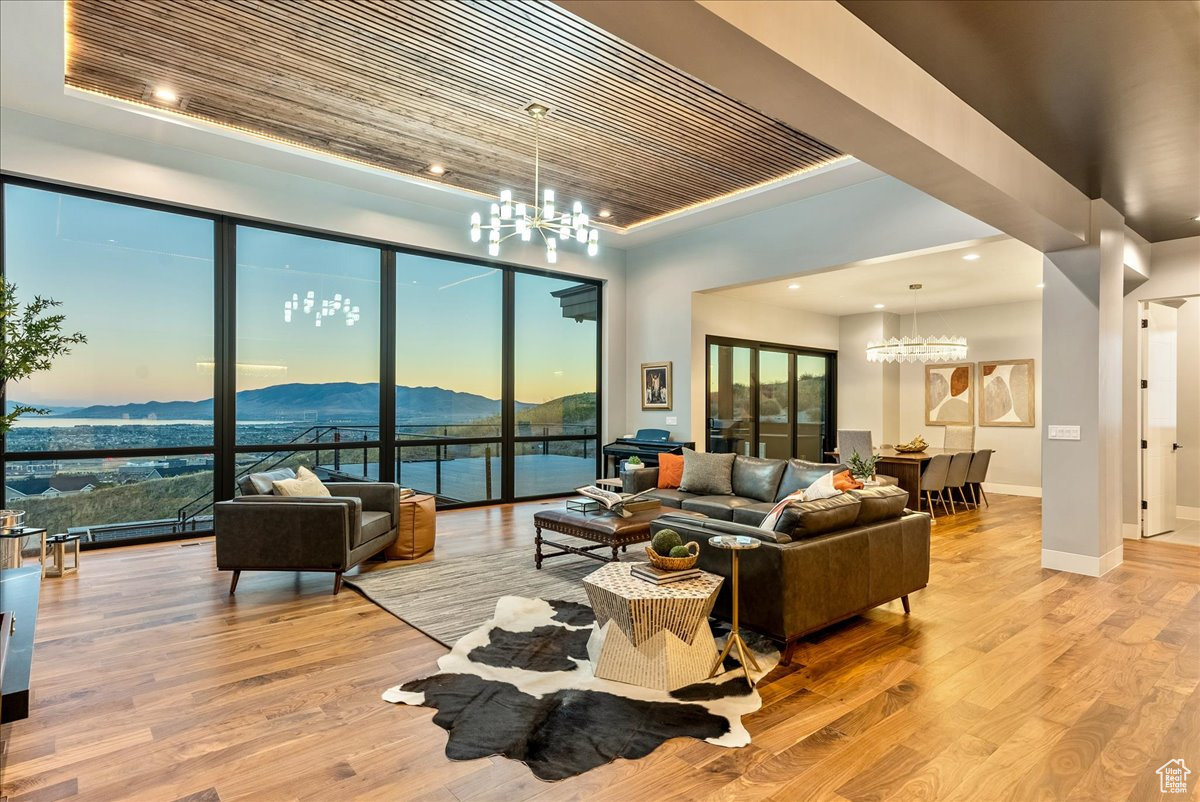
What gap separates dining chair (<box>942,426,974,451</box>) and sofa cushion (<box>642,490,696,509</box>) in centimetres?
507

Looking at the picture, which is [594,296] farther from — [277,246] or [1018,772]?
[1018,772]

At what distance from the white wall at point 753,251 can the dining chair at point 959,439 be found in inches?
158

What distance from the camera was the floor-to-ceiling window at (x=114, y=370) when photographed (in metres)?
Answer: 5.12

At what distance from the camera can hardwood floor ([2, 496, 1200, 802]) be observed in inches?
81.6

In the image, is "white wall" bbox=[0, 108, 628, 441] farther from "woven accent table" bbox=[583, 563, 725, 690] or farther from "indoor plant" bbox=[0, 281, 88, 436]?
"woven accent table" bbox=[583, 563, 725, 690]

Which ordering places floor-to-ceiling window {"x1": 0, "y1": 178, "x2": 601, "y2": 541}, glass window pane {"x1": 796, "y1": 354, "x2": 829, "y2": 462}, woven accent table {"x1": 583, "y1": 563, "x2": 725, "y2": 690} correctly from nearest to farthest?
woven accent table {"x1": 583, "y1": 563, "x2": 725, "y2": 690}
floor-to-ceiling window {"x1": 0, "y1": 178, "x2": 601, "y2": 541}
glass window pane {"x1": 796, "y1": 354, "x2": 829, "y2": 462}

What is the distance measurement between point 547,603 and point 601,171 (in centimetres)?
423

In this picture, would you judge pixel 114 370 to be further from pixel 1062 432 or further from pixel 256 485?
pixel 1062 432

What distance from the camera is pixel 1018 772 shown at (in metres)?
2.16

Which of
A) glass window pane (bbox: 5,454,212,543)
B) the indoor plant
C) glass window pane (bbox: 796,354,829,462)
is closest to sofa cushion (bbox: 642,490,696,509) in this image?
glass window pane (bbox: 5,454,212,543)

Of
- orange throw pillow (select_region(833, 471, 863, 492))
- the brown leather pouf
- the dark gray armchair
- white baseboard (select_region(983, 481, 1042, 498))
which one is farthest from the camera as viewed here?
white baseboard (select_region(983, 481, 1042, 498))

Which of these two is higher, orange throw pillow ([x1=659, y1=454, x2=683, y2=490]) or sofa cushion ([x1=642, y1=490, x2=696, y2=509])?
orange throw pillow ([x1=659, y1=454, x2=683, y2=490])

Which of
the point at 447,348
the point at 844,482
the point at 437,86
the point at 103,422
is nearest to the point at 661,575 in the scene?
the point at 844,482

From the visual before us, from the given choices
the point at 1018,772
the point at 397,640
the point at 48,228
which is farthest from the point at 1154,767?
the point at 48,228
